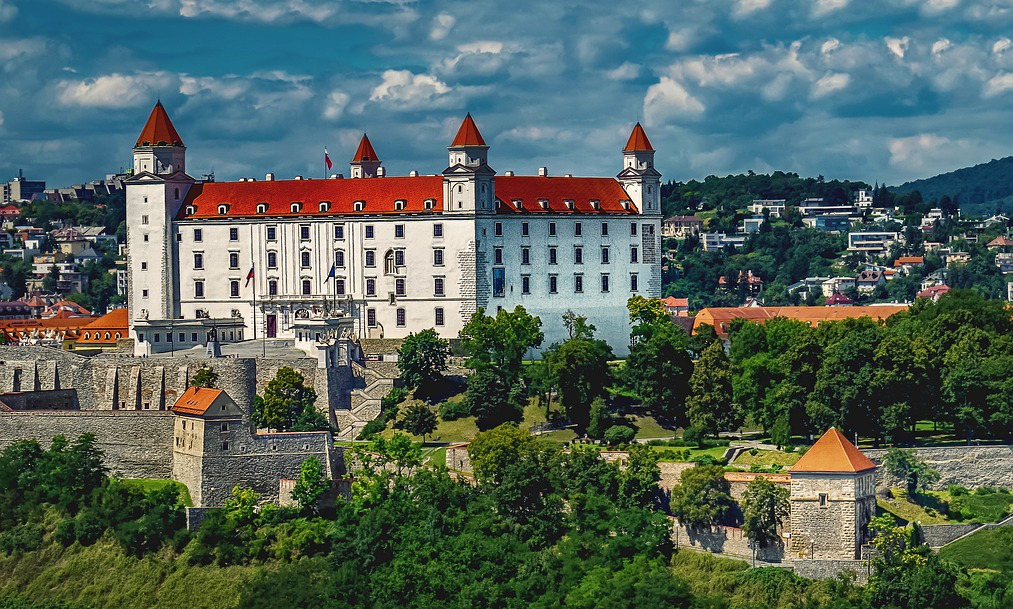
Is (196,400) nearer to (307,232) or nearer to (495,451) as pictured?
(495,451)

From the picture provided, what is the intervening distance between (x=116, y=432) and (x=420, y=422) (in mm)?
11952

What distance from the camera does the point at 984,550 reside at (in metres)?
64.4

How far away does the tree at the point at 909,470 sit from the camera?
6856cm

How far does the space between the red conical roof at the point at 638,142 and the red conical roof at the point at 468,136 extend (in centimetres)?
882

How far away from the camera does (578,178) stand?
95.0 m

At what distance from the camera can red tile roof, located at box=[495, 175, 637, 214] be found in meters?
91.9

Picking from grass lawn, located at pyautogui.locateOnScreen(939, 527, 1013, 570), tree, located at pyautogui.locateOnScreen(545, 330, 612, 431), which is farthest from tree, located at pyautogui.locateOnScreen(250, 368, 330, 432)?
grass lawn, located at pyautogui.locateOnScreen(939, 527, 1013, 570)

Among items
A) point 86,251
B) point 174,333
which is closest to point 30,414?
point 174,333

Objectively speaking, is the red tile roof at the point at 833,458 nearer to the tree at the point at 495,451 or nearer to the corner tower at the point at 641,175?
the tree at the point at 495,451

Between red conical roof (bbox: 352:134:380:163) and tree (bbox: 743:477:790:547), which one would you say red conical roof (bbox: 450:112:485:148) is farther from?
tree (bbox: 743:477:790:547)

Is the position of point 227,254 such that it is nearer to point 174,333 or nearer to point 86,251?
point 174,333

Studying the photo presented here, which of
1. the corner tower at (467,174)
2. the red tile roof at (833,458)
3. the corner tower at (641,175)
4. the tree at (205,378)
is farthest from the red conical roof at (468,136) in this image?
the red tile roof at (833,458)

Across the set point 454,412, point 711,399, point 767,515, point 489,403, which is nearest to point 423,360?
point 454,412

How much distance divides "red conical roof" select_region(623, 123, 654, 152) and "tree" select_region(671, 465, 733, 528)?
103 ft
